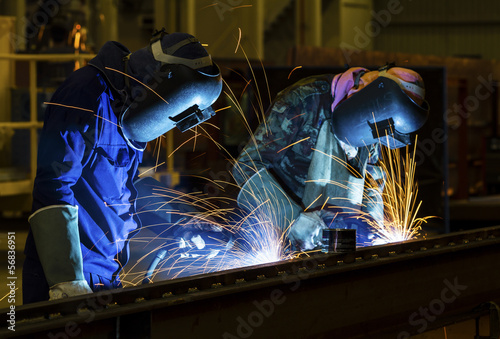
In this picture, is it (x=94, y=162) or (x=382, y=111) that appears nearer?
(x=94, y=162)

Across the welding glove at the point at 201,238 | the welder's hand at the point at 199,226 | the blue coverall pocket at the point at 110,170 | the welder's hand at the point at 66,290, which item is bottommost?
the welder's hand at the point at 66,290

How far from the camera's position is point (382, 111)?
2523 millimetres

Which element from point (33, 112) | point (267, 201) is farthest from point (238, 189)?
point (267, 201)

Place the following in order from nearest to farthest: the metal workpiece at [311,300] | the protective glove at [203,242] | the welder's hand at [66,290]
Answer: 1. the metal workpiece at [311,300]
2. the welder's hand at [66,290]
3. the protective glove at [203,242]

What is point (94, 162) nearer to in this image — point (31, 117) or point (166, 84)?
point (166, 84)

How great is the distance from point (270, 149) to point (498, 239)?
1.08 m

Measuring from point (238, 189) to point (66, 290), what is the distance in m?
3.10

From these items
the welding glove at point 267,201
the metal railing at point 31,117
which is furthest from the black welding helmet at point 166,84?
the metal railing at point 31,117

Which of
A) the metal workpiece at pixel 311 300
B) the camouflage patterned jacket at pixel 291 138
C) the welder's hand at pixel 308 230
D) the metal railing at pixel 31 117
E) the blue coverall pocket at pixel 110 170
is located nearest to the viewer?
the metal workpiece at pixel 311 300

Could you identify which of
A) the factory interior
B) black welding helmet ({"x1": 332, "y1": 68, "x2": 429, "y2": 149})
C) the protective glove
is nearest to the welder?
black welding helmet ({"x1": 332, "y1": 68, "x2": 429, "y2": 149})

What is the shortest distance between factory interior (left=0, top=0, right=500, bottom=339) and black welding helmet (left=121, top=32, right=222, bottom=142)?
29 cm

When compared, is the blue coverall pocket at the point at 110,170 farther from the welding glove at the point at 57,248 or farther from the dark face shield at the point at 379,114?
the dark face shield at the point at 379,114

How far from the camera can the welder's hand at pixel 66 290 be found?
170 cm

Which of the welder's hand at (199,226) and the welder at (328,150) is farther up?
the welder at (328,150)
